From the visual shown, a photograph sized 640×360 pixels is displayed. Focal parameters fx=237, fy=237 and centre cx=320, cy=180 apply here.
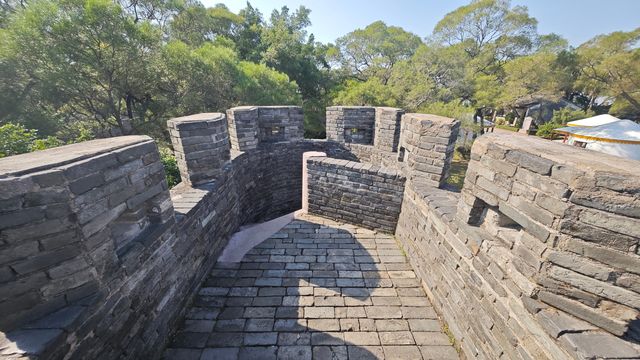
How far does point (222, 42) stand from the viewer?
15.3 meters

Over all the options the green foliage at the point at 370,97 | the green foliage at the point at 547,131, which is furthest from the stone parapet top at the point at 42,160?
the green foliage at the point at 547,131

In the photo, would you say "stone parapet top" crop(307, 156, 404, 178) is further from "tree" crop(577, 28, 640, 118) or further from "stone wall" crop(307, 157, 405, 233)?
"tree" crop(577, 28, 640, 118)

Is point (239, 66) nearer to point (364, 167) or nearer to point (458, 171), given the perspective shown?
point (364, 167)

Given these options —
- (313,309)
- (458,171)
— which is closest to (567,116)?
(458,171)

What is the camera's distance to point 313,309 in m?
3.35

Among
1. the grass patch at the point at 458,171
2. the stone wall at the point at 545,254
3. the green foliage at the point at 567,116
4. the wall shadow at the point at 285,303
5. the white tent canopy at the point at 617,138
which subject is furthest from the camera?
the green foliage at the point at 567,116

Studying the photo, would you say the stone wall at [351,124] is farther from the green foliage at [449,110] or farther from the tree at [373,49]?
the tree at [373,49]

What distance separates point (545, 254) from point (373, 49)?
1915cm

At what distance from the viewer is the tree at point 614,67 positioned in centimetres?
1463

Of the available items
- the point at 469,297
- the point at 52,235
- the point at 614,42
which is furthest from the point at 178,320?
the point at 614,42

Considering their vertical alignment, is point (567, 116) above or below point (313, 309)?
above

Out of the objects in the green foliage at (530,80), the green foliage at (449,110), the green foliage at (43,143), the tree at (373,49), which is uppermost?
the tree at (373,49)

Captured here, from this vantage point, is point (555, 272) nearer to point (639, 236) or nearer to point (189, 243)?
point (639, 236)

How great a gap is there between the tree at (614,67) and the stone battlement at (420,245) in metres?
20.7
